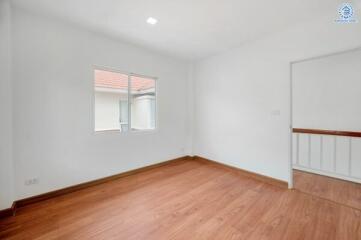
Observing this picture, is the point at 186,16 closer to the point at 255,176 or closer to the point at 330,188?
the point at 255,176

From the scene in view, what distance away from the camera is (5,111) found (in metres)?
2.07

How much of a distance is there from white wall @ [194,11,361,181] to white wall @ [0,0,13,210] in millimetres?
3689

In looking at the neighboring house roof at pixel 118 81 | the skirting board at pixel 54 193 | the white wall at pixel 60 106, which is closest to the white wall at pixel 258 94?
the neighboring house roof at pixel 118 81

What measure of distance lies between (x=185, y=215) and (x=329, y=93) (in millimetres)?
3814

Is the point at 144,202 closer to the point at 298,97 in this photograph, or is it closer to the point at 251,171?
the point at 251,171

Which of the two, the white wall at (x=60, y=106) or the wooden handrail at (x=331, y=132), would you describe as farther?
the wooden handrail at (x=331, y=132)

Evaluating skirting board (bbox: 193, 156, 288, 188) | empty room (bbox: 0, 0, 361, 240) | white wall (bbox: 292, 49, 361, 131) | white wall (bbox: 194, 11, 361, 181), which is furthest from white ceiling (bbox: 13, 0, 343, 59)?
skirting board (bbox: 193, 156, 288, 188)

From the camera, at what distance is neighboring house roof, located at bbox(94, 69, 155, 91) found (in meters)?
3.16

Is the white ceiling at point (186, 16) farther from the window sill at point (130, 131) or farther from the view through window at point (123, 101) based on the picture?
the window sill at point (130, 131)

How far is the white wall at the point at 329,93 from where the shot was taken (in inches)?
123

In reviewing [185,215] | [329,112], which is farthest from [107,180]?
[329,112]

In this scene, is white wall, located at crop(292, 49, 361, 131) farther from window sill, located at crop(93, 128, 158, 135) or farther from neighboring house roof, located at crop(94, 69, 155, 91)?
neighboring house roof, located at crop(94, 69, 155, 91)

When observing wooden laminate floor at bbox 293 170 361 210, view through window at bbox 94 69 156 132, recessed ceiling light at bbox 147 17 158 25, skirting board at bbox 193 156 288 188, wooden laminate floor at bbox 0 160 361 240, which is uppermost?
recessed ceiling light at bbox 147 17 158 25

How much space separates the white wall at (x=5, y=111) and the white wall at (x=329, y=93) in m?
5.30
